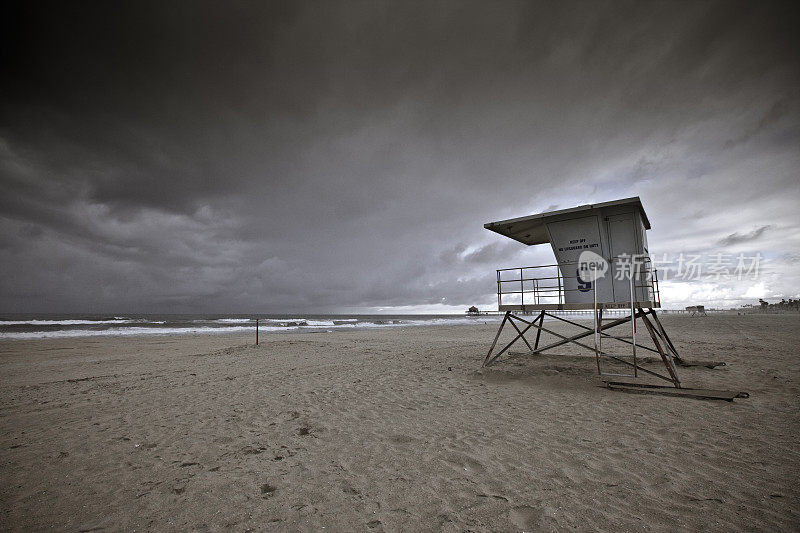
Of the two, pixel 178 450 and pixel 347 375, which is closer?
pixel 178 450

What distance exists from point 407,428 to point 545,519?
3286 millimetres

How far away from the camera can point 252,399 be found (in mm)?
8938

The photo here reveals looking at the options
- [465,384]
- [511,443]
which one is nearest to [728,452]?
[511,443]

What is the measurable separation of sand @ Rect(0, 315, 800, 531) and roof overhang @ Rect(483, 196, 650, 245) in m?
5.49

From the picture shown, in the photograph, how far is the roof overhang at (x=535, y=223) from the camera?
1067 cm

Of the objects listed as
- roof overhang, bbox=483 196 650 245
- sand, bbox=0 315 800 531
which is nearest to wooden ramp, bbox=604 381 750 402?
sand, bbox=0 315 800 531

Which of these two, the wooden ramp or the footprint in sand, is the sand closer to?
the footprint in sand

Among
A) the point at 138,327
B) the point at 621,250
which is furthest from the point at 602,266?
the point at 138,327

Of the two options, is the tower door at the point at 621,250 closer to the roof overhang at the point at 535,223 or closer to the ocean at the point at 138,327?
the roof overhang at the point at 535,223

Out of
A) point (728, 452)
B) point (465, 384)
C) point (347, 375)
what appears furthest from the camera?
point (347, 375)

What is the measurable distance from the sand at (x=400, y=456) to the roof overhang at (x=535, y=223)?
18.0 ft

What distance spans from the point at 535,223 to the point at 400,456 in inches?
389

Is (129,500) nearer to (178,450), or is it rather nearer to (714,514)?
(178,450)

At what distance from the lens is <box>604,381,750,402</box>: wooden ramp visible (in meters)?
7.88
